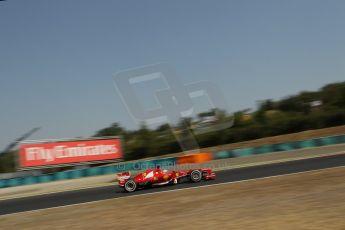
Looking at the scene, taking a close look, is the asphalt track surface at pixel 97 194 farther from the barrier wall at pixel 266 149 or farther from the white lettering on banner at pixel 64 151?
the white lettering on banner at pixel 64 151

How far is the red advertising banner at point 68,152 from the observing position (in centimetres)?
3534

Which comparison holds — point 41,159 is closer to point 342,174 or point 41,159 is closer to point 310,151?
point 310,151

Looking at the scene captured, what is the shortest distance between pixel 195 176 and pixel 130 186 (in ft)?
8.14

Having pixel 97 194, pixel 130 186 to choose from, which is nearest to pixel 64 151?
pixel 97 194

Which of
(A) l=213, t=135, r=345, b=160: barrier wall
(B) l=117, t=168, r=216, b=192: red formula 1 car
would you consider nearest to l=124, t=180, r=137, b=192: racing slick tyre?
(B) l=117, t=168, r=216, b=192: red formula 1 car

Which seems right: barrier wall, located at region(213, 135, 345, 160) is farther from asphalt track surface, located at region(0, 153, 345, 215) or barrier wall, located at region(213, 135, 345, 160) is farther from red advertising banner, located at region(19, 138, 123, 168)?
asphalt track surface, located at region(0, 153, 345, 215)

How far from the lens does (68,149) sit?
124 ft

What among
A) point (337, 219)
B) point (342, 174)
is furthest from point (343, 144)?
point (337, 219)

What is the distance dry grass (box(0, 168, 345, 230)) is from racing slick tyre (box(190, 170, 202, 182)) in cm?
238

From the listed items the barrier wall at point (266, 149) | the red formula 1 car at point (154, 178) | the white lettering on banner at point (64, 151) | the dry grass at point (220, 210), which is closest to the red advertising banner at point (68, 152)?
the white lettering on banner at point (64, 151)

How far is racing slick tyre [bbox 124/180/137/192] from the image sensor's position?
16.0 m

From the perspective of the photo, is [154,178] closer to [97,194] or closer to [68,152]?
[97,194]

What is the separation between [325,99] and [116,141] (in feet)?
153

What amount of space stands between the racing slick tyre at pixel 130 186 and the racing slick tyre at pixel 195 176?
2172mm
